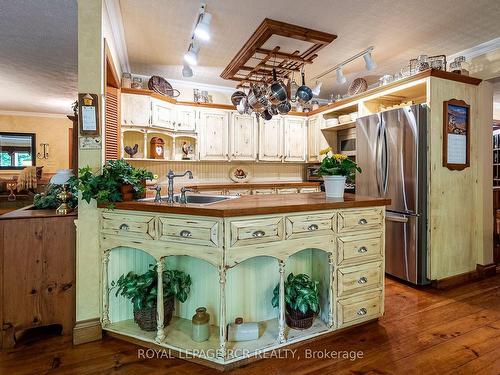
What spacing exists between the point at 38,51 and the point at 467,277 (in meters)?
5.96

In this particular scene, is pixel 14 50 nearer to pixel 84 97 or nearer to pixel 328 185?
pixel 84 97

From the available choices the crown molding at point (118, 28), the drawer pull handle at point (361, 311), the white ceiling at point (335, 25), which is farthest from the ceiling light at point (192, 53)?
the drawer pull handle at point (361, 311)

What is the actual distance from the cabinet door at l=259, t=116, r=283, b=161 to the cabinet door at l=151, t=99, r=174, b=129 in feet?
5.17

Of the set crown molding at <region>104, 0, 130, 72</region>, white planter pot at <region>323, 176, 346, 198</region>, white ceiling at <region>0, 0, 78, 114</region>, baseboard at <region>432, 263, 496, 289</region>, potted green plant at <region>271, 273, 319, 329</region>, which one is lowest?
baseboard at <region>432, 263, 496, 289</region>

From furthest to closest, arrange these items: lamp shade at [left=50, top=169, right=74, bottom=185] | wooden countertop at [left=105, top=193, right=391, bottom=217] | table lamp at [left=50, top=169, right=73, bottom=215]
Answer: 1. lamp shade at [left=50, top=169, right=74, bottom=185]
2. table lamp at [left=50, top=169, right=73, bottom=215]
3. wooden countertop at [left=105, top=193, right=391, bottom=217]

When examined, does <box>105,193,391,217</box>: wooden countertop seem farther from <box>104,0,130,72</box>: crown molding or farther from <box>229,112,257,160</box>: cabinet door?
<box>229,112,257,160</box>: cabinet door

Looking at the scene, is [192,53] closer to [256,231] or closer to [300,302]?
[256,231]

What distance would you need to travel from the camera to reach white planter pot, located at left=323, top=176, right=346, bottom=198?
2219mm

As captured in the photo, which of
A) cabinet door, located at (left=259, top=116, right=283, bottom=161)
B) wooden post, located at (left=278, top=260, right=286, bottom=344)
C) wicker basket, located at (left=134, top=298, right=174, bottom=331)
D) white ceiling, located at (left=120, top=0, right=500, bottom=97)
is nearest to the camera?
wooden post, located at (left=278, top=260, right=286, bottom=344)

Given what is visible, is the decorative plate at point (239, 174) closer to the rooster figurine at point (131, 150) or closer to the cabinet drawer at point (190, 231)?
the rooster figurine at point (131, 150)

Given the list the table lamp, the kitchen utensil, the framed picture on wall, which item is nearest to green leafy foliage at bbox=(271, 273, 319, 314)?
the table lamp

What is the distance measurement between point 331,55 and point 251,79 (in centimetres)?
123

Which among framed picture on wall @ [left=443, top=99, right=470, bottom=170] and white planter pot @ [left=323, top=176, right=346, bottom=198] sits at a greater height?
framed picture on wall @ [left=443, top=99, right=470, bottom=170]

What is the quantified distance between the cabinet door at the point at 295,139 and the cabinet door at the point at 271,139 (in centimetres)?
13
